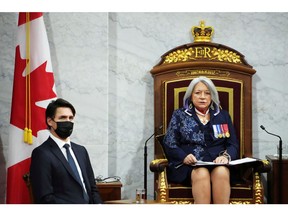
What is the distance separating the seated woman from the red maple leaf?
1.24 m

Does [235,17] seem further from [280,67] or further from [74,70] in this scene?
[74,70]

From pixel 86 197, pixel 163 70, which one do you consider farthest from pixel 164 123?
pixel 86 197

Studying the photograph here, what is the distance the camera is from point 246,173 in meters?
4.91

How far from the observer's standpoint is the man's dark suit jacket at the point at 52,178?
152 inches

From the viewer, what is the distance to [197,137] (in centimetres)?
509

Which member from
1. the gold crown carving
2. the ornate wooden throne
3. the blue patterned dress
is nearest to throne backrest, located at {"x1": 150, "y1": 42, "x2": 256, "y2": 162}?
the ornate wooden throne

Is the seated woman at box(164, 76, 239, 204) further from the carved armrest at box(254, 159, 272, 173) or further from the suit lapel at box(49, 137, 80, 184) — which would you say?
the suit lapel at box(49, 137, 80, 184)

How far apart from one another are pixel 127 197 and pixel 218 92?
1.63m

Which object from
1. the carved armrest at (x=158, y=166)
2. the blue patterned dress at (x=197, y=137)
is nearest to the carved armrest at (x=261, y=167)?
the blue patterned dress at (x=197, y=137)

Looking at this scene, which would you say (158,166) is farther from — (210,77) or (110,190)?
(210,77)

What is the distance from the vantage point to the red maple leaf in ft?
16.0

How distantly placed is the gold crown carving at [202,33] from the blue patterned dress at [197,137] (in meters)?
1.01

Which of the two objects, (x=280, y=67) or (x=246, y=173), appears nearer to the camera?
(x=246, y=173)

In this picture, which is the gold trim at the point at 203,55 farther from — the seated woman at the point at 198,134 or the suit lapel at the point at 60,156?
the suit lapel at the point at 60,156
